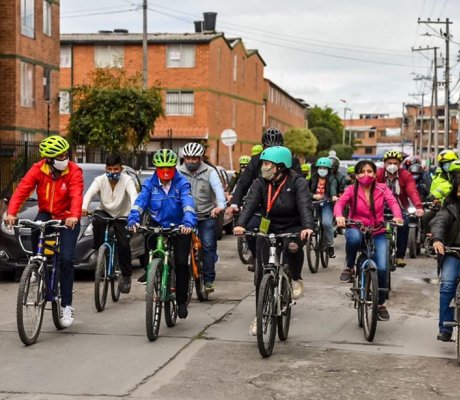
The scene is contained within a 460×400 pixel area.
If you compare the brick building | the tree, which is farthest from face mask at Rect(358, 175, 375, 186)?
the tree

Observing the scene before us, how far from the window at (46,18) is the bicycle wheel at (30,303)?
27.4 metres

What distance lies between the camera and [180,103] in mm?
52625

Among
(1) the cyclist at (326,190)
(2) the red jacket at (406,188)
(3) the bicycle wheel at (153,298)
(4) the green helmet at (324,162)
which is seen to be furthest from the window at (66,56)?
(3) the bicycle wheel at (153,298)

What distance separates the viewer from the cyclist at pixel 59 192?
8664 mm

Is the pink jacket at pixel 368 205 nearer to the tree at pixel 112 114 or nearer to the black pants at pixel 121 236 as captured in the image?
the black pants at pixel 121 236

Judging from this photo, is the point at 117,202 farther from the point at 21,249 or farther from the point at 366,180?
the point at 366,180

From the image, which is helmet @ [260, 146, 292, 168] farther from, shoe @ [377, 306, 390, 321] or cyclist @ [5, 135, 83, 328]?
shoe @ [377, 306, 390, 321]

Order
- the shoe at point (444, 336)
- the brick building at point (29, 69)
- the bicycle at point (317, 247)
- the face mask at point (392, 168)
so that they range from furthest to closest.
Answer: the brick building at point (29, 69) < the bicycle at point (317, 247) < the face mask at point (392, 168) < the shoe at point (444, 336)

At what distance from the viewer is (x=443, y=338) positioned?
8.14 m

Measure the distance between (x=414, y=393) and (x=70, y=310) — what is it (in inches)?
153

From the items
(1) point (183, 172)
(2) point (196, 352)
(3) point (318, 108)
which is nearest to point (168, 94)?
(1) point (183, 172)

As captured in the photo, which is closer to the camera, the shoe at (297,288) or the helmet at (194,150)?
the shoe at (297,288)

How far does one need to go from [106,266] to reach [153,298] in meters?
2.43

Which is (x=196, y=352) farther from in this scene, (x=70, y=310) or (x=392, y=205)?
(x=392, y=205)
